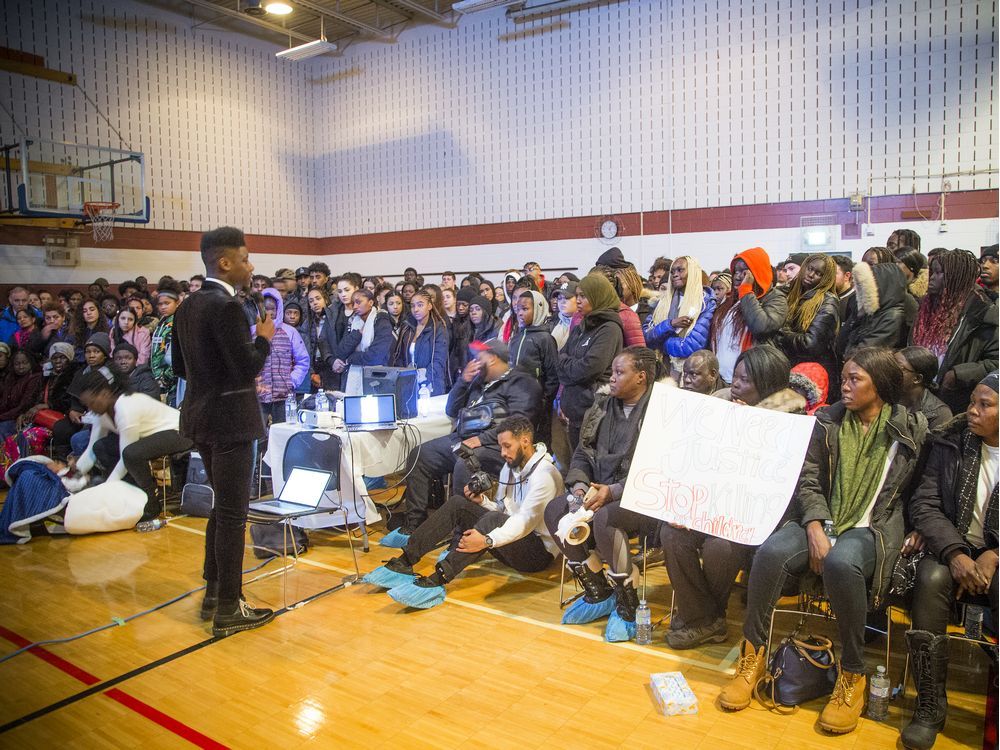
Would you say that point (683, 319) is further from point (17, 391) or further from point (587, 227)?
point (587, 227)

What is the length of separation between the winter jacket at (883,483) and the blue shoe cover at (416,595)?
1.84 m

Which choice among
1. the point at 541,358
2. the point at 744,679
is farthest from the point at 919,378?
the point at 541,358

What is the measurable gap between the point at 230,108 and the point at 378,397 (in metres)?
9.32

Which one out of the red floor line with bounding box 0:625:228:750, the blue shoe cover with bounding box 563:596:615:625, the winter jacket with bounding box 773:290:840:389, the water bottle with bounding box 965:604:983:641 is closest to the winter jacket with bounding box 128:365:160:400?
the red floor line with bounding box 0:625:228:750

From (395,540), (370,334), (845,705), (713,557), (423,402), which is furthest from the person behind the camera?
(370,334)

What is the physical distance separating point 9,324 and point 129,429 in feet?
14.2

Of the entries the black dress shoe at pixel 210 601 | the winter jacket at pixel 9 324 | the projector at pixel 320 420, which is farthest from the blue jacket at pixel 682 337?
the winter jacket at pixel 9 324

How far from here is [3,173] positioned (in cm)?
955

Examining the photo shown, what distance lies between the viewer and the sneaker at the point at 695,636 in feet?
11.3

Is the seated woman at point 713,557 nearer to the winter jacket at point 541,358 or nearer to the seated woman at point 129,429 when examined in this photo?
the winter jacket at point 541,358

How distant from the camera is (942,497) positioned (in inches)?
118

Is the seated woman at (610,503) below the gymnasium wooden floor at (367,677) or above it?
above

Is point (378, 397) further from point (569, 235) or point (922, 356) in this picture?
point (569, 235)

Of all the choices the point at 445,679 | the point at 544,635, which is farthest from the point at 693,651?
the point at 445,679
